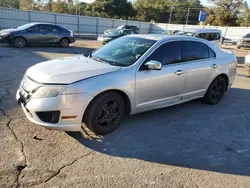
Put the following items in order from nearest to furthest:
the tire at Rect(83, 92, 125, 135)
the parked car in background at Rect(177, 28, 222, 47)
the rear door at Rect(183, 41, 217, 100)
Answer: the tire at Rect(83, 92, 125, 135) → the rear door at Rect(183, 41, 217, 100) → the parked car in background at Rect(177, 28, 222, 47)

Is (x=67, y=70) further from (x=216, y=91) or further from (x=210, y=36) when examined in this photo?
(x=210, y=36)

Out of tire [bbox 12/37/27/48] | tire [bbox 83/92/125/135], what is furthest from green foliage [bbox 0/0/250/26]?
tire [bbox 83/92/125/135]

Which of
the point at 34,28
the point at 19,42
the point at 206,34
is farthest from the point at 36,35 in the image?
the point at 206,34

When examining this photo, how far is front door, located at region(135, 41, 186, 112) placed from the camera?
4203 millimetres

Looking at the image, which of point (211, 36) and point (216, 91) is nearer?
point (216, 91)

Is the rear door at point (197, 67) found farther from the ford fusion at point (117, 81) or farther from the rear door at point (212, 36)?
the rear door at point (212, 36)

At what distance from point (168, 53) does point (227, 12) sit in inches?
1907

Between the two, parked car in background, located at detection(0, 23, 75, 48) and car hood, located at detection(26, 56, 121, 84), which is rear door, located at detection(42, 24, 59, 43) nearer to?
parked car in background, located at detection(0, 23, 75, 48)

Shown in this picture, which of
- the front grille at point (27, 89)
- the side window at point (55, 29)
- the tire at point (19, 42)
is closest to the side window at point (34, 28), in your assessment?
the tire at point (19, 42)

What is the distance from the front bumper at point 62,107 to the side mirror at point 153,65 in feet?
3.90

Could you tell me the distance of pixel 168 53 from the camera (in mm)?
4648

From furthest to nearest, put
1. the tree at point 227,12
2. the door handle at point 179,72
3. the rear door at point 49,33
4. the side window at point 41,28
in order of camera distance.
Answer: the tree at point 227,12 → the rear door at point 49,33 → the side window at point 41,28 → the door handle at point 179,72

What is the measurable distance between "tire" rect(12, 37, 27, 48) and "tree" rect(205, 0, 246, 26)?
138 feet

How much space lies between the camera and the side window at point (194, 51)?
4.99 m
